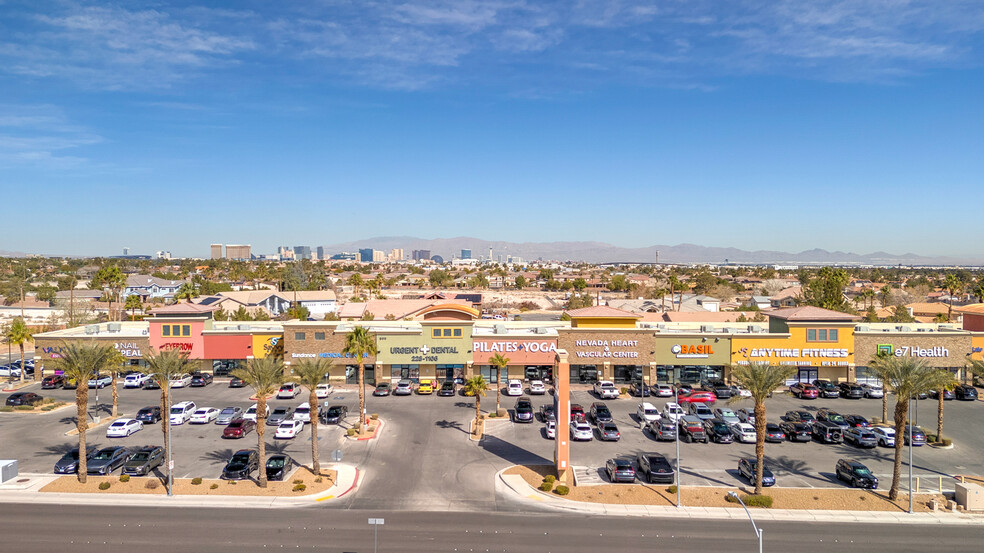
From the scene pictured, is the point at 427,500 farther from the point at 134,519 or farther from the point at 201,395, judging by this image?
the point at 201,395

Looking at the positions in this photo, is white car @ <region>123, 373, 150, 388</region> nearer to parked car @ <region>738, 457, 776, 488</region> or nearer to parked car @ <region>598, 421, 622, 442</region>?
parked car @ <region>598, 421, 622, 442</region>

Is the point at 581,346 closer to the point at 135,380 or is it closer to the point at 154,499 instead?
the point at 154,499

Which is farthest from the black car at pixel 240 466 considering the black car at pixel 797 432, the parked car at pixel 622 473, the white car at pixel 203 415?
the black car at pixel 797 432

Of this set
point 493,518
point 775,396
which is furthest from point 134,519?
point 775,396

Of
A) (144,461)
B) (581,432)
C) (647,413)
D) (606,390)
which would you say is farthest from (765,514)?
(144,461)

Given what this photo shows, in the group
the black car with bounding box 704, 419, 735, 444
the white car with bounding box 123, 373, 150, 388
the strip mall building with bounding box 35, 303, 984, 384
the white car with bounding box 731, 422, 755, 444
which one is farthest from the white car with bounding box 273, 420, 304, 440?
the white car with bounding box 731, 422, 755, 444

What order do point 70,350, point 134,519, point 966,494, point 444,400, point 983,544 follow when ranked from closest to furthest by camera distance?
1. point 983,544
2. point 134,519
3. point 966,494
4. point 70,350
5. point 444,400

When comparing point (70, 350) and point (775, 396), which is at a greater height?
point (70, 350)
